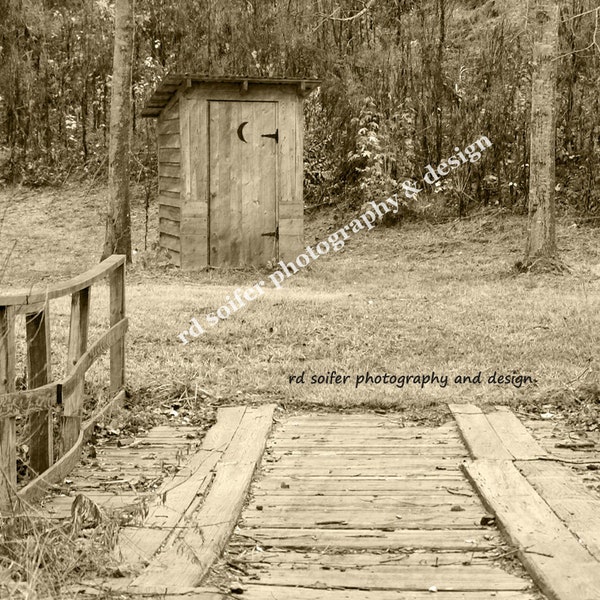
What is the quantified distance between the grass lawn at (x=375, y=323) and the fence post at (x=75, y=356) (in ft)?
2.88

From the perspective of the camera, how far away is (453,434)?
6.27m

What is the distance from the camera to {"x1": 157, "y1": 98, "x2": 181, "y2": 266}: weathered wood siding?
47.2 feet

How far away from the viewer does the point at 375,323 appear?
32.2ft

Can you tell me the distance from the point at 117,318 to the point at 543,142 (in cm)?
781

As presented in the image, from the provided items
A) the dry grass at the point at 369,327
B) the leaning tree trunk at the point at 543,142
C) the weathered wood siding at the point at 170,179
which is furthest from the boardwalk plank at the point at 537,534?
the weathered wood siding at the point at 170,179

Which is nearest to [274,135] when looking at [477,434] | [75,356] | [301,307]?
[301,307]

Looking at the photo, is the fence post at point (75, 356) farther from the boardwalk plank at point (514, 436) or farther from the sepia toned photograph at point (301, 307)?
the boardwalk plank at point (514, 436)

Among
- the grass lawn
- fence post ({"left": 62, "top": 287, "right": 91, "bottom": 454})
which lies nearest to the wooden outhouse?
the grass lawn

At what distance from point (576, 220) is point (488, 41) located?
4.57 m

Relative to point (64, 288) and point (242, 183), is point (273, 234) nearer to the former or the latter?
point (242, 183)

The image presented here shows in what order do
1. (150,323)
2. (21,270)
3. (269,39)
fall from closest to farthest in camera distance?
1. (150,323)
2. (21,270)
3. (269,39)

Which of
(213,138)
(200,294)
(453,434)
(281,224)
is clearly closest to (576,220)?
(281,224)

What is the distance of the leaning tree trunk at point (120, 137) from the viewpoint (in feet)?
47.8

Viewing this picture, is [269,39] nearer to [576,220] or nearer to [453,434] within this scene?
[576,220]
